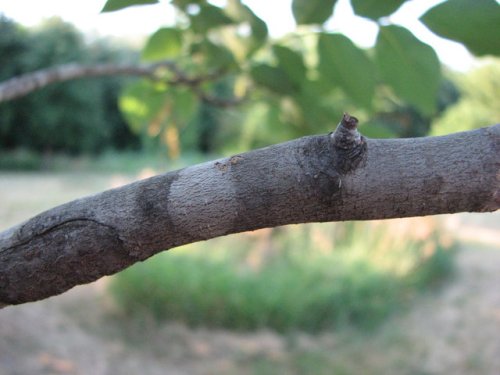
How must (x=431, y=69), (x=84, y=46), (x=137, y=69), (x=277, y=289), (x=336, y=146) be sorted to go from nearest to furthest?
(x=336, y=146) < (x=431, y=69) < (x=137, y=69) < (x=277, y=289) < (x=84, y=46)

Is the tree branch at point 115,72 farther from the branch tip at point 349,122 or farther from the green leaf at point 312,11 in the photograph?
the branch tip at point 349,122

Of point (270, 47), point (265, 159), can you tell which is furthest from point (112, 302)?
point (265, 159)

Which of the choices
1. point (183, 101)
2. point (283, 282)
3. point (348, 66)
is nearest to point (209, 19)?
point (348, 66)

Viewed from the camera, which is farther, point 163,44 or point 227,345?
point 227,345

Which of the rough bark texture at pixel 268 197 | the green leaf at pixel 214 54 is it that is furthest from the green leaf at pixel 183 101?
the rough bark texture at pixel 268 197

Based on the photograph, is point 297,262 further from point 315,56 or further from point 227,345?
point 315,56

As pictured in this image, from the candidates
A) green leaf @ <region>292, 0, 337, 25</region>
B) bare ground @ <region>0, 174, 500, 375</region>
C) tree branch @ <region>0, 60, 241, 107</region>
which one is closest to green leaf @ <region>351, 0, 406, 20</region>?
green leaf @ <region>292, 0, 337, 25</region>

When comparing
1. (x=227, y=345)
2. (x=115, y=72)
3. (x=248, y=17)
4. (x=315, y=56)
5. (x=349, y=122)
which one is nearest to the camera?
(x=349, y=122)

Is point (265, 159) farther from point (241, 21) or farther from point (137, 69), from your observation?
point (137, 69)
